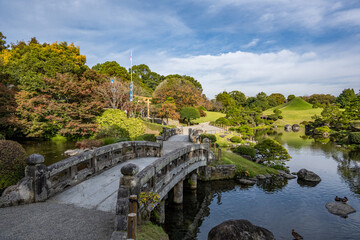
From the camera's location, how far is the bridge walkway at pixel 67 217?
505 cm

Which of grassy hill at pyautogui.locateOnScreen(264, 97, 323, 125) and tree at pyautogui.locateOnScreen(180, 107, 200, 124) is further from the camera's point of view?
grassy hill at pyautogui.locateOnScreen(264, 97, 323, 125)

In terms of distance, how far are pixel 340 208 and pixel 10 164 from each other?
1760 cm

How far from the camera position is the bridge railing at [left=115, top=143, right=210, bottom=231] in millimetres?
5263

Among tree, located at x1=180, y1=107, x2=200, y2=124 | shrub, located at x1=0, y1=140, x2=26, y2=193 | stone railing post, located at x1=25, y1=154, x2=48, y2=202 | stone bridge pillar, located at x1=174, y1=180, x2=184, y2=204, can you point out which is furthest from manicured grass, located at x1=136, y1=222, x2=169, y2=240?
tree, located at x1=180, y1=107, x2=200, y2=124

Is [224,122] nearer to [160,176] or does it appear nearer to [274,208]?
[274,208]

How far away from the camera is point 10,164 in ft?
30.8

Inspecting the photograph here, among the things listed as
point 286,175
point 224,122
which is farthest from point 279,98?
point 286,175

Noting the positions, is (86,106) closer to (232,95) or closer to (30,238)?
(30,238)

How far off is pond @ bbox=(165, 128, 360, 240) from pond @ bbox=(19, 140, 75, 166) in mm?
12975

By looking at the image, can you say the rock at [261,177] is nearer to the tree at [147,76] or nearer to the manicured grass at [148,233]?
the manicured grass at [148,233]

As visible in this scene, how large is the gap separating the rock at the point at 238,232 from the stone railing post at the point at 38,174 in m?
6.36

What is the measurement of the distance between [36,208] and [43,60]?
91.2 feet

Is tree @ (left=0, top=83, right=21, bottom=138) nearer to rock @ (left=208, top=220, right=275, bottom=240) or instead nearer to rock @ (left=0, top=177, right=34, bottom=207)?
rock @ (left=0, top=177, right=34, bottom=207)

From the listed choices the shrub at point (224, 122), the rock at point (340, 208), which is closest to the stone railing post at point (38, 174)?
the rock at point (340, 208)
